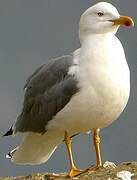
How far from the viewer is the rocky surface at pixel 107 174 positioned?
10133 mm

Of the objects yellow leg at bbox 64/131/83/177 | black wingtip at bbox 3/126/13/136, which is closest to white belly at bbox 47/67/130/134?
yellow leg at bbox 64/131/83/177

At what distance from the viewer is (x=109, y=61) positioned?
1064 cm

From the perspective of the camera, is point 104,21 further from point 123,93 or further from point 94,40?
point 123,93

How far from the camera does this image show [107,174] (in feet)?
34.0

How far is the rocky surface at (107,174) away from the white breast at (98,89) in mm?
591

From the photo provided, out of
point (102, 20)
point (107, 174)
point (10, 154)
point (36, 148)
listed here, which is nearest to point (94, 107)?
point (107, 174)

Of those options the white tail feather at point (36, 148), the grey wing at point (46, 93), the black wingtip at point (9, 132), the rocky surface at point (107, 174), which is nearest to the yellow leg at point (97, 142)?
the rocky surface at point (107, 174)

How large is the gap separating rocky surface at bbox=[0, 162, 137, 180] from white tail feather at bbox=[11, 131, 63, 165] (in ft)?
2.31

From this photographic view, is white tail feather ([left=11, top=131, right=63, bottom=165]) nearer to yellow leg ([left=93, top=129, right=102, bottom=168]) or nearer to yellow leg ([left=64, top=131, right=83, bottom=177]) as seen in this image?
yellow leg ([left=64, top=131, right=83, bottom=177])

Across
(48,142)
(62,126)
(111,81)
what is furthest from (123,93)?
(48,142)

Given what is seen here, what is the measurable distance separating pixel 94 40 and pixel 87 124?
1122mm

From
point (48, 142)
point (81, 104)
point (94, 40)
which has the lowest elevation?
point (48, 142)

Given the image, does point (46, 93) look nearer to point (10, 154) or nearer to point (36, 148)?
point (36, 148)

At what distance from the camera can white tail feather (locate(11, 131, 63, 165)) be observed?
11742 millimetres
